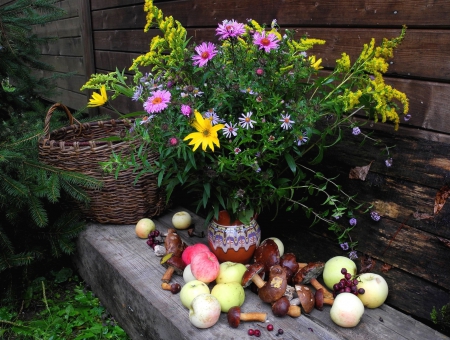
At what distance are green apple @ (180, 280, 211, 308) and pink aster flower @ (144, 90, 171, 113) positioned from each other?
71cm

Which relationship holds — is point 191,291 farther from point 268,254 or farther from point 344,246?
point 344,246

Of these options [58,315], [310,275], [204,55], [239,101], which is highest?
[204,55]

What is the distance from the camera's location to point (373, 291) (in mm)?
1601

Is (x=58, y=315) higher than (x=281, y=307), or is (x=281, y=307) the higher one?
(x=281, y=307)

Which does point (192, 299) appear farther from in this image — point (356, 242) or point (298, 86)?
point (298, 86)

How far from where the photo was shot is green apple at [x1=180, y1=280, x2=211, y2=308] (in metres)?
1.58

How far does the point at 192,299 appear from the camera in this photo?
5.16 feet

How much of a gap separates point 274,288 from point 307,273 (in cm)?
21

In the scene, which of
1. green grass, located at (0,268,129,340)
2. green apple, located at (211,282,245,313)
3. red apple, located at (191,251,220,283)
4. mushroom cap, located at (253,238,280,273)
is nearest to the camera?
green apple, located at (211,282,245,313)

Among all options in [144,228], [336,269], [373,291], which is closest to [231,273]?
[336,269]

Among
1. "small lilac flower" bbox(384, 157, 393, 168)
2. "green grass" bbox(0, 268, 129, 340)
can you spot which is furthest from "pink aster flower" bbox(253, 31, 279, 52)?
"green grass" bbox(0, 268, 129, 340)

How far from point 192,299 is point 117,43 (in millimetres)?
2564

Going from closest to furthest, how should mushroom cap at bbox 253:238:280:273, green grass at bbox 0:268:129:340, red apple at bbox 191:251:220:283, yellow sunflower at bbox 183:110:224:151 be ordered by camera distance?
yellow sunflower at bbox 183:110:224:151 → red apple at bbox 191:251:220:283 → mushroom cap at bbox 253:238:280:273 → green grass at bbox 0:268:129:340

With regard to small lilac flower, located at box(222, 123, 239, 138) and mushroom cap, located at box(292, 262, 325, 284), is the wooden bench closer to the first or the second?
mushroom cap, located at box(292, 262, 325, 284)
